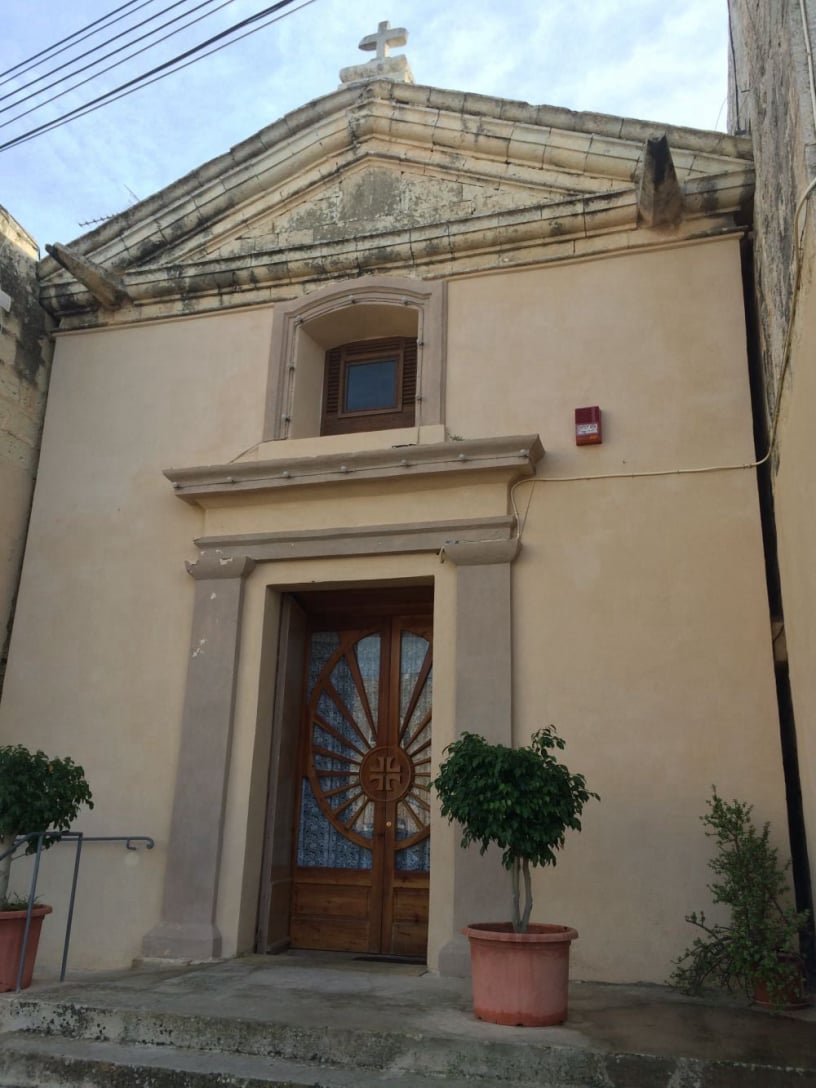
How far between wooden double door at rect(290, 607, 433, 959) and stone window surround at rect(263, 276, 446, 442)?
1573 millimetres

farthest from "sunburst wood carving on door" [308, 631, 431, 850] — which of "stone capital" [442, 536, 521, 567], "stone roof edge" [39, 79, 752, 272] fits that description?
"stone roof edge" [39, 79, 752, 272]

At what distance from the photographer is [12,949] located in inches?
215

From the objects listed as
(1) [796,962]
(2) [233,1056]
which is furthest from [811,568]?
(2) [233,1056]

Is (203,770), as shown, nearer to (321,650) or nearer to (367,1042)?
(321,650)

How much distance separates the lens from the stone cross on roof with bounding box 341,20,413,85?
8344 mm

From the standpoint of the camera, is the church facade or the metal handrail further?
the church facade

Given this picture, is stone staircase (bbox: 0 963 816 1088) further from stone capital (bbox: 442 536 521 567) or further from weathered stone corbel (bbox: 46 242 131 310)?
weathered stone corbel (bbox: 46 242 131 310)

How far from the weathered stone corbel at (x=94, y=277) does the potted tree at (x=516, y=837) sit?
5114mm

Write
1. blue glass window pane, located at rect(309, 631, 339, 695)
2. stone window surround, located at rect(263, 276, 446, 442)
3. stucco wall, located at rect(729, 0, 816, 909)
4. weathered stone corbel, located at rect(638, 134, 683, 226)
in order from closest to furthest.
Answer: stucco wall, located at rect(729, 0, 816, 909), weathered stone corbel, located at rect(638, 134, 683, 226), stone window surround, located at rect(263, 276, 446, 442), blue glass window pane, located at rect(309, 631, 339, 695)

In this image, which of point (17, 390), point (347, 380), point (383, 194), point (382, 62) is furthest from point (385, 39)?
point (17, 390)

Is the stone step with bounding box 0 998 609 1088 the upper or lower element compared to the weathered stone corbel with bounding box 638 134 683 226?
lower

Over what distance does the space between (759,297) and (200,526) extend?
4.27 m

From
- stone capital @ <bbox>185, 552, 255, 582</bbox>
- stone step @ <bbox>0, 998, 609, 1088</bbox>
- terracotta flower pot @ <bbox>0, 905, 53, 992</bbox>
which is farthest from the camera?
stone capital @ <bbox>185, 552, 255, 582</bbox>

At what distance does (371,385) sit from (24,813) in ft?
13.5
